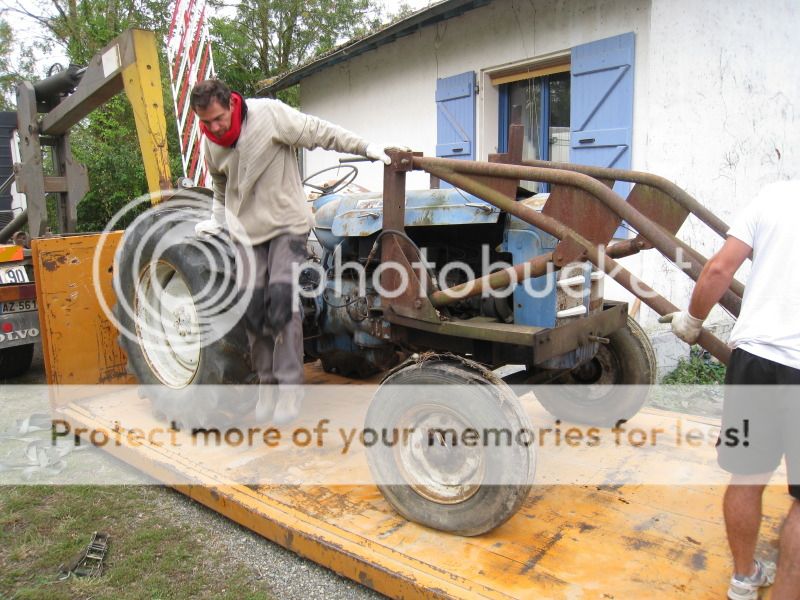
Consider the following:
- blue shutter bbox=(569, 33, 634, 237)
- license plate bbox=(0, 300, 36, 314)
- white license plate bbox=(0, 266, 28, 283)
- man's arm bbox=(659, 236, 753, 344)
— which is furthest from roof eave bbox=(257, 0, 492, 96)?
man's arm bbox=(659, 236, 753, 344)

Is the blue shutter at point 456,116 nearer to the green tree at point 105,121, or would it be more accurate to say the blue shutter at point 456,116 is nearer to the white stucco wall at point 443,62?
the white stucco wall at point 443,62

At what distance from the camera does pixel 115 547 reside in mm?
2885

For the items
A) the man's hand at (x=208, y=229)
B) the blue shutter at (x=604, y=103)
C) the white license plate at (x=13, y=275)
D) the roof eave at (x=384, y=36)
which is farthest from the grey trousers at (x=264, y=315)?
the roof eave at (x=384, y=36)

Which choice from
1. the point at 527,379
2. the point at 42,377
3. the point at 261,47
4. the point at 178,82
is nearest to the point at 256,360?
the point at 527,379

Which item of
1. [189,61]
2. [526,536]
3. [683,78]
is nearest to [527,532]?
[526,536]

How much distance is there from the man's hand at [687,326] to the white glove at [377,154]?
1.32m

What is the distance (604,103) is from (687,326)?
408cm

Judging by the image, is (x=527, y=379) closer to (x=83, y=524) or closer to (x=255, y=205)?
(x=255, y=205)

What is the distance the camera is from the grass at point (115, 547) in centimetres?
258

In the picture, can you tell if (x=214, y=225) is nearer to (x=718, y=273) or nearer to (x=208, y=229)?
(x=208, y=229)

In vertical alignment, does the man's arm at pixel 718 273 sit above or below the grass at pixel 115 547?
above

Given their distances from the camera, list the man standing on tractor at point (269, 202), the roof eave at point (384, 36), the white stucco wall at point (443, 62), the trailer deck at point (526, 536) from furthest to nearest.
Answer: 1. the roof eave at point (384, 36)
2. the white stucco wall at point (443, 62)
3. the man standing on tractor at point (269, 202)
4. the trailer deck at point (526, 536)

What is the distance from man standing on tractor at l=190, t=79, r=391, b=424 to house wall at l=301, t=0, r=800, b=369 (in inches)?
140

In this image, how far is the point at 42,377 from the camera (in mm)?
5820
